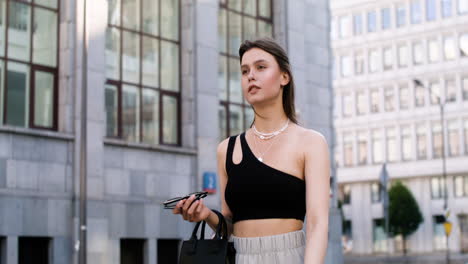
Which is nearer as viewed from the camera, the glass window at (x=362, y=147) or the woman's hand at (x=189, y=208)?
the woman's hand at (x=189, y=208)

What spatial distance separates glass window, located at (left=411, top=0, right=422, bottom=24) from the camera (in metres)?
80.6

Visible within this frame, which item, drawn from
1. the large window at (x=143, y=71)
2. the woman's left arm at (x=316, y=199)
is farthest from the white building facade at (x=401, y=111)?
the woman's left arm at (x=316, y=199)

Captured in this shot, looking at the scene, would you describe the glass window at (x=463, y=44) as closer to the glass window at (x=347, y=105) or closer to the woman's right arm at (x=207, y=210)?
the glass window at (x=347, y=105)

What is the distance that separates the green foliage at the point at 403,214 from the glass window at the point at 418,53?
1287 cm

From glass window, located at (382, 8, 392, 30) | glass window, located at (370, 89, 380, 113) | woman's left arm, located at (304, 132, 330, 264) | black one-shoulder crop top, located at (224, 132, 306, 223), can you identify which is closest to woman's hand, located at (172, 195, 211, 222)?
black one-shoulder crop top, located at (224, 132, 306, 223)

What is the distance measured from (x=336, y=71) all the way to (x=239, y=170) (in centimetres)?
8390

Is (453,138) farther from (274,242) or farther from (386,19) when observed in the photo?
(274,242)

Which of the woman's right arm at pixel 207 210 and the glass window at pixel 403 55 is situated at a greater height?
the glass window at pixel 403 55

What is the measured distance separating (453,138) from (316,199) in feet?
246

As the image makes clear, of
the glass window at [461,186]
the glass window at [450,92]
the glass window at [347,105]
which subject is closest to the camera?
the glass window at [461,186]

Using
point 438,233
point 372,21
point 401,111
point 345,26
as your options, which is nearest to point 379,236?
point 438,233

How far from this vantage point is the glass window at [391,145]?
80369 mm

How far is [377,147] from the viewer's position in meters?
81.8

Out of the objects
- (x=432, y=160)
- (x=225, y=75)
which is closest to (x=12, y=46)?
(x=225, y=75)
